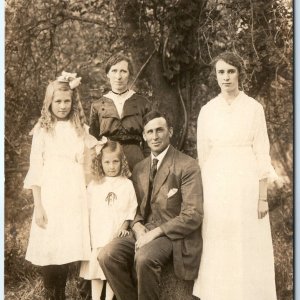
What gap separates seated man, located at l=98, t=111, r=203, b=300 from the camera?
2.60m

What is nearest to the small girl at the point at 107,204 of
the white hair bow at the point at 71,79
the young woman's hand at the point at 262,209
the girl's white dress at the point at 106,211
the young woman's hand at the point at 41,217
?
the girl's white dress at the point at 106,211

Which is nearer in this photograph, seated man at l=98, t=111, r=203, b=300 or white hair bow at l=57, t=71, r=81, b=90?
seated man at l=98, t=111, r=203, b=300

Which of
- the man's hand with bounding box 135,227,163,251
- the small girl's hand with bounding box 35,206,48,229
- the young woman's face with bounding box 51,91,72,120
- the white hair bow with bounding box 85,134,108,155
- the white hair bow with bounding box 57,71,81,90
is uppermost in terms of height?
the white hair bow with bounding box 57,71,81,90

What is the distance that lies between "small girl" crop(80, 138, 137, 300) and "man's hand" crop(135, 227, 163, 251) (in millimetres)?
80

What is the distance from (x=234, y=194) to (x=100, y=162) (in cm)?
68

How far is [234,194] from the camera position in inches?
105

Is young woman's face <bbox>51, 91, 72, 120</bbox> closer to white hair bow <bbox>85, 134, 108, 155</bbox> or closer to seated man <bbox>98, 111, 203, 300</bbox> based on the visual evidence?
white hair bow <bbox>85, 134, 108, 155</bbox>

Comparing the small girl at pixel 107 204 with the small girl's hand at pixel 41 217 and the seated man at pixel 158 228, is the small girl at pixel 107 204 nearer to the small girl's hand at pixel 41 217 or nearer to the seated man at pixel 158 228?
the seated man at pixel 158 228

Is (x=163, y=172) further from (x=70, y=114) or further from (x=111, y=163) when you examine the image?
(x=70, y=114)

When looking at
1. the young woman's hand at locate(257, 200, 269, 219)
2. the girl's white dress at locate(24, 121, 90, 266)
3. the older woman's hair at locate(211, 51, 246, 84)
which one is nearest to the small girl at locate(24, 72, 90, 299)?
the girl's white dress at locate(24, 121, 90, 266)

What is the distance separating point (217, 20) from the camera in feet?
8.95

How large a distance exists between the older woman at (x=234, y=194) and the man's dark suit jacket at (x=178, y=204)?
4 cm

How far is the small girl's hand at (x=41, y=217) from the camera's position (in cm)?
268

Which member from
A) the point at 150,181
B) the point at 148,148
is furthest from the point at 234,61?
the point at 150,181
